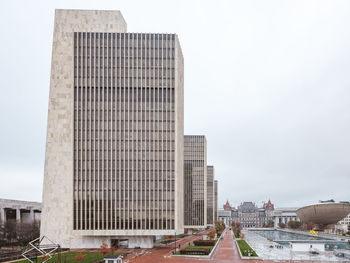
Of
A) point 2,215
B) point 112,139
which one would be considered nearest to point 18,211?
point 2,215

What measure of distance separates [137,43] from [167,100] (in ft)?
47.4

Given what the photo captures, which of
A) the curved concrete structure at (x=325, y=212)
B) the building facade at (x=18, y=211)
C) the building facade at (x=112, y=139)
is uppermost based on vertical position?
the building facade at (x=112, y=139)

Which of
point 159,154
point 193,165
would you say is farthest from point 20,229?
point 193,165

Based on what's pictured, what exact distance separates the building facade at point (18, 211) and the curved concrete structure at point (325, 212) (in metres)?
110

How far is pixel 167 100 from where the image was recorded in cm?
7894

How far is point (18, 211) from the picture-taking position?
10544 centimetres

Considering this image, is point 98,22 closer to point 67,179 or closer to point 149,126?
point 149,126

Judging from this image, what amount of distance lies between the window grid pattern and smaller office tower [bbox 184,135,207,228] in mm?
72954

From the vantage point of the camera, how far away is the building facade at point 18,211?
97.4m

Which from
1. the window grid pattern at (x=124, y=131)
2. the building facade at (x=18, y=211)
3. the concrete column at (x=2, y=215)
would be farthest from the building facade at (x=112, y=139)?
the building facade at (x=18, y=211)

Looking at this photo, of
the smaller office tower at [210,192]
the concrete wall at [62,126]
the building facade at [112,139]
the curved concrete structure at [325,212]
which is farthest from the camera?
the smaller office tower at [210,192]

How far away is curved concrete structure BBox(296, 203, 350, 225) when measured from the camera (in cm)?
14375

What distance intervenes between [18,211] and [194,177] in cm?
7128

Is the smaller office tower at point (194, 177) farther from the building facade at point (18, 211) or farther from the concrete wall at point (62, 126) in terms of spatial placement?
the concrete wall at point (62, 126)
